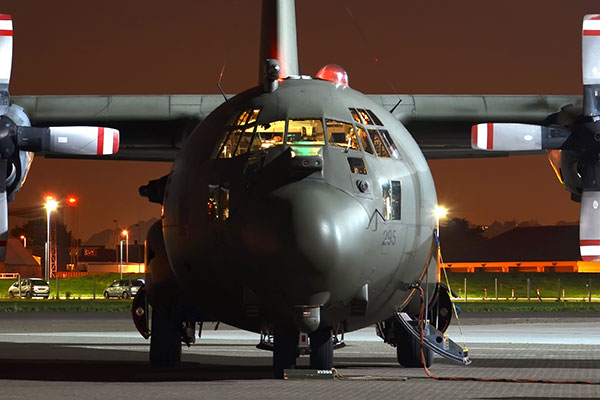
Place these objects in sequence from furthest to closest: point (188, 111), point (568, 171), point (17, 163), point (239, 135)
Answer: point (188, 111)
point (568, 171)
point (17, 163)
point (239, 135)

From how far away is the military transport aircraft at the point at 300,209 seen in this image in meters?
11.8

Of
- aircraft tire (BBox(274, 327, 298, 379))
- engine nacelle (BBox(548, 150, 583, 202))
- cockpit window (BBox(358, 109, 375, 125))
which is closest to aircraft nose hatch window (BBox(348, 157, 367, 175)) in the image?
cockpit window (BBox(358, 109, 375, 125))

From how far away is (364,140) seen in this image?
13.1 m

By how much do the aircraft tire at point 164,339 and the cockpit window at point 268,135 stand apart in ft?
11.8

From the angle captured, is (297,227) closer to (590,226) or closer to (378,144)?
(378,144)

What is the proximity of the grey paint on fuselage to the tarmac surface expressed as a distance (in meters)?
0.99

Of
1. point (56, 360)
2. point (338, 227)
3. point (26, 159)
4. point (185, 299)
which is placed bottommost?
point (56, 360)

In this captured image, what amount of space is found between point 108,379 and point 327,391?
12.0 feet

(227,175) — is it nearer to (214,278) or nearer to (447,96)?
(214,278)

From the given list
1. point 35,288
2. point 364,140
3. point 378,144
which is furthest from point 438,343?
point 35,288

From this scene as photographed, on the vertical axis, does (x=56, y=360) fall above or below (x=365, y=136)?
below

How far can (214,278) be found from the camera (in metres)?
12.7

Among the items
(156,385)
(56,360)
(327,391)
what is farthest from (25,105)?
(327,391)

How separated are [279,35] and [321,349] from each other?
25.7 ft
